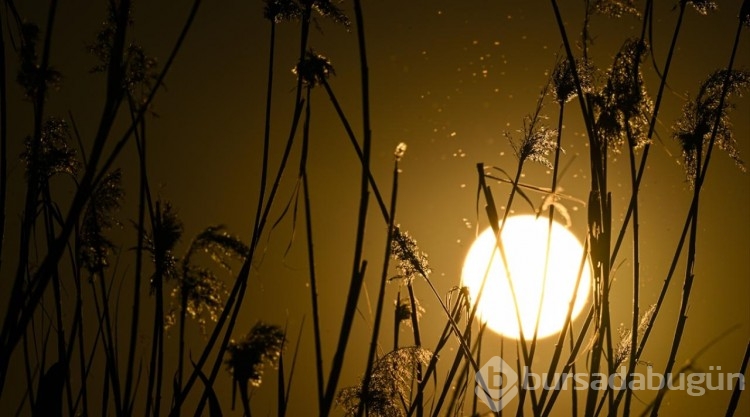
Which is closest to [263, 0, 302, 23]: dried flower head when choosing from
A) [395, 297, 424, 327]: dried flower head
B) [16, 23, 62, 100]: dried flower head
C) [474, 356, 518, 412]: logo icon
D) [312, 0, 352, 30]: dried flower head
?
[312, 0, 352, 30]: dried flower head

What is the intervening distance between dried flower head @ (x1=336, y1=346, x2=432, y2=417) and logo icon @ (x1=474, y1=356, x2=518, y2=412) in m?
0.13

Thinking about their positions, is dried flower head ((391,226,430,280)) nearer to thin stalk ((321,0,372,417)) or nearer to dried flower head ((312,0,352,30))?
dried flower head ((312,0,352,30))

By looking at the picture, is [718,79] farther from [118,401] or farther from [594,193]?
[118,401]

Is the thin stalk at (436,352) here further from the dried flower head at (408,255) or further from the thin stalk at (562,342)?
the thin stalk at (562,342)

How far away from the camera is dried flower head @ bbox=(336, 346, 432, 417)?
1.23m

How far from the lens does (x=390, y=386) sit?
126cm

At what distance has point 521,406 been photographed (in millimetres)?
1065

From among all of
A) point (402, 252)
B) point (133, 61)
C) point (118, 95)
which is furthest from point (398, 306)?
point (118, 95)

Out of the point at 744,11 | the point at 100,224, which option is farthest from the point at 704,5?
the point at 100,224

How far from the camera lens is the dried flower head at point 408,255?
4.40 ft

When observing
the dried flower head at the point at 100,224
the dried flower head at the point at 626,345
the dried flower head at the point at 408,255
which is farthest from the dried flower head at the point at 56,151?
the dried flower head at the point at 626,345

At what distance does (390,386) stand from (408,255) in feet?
0.84

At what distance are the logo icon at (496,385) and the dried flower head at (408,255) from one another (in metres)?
0.23

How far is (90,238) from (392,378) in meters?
0.59
